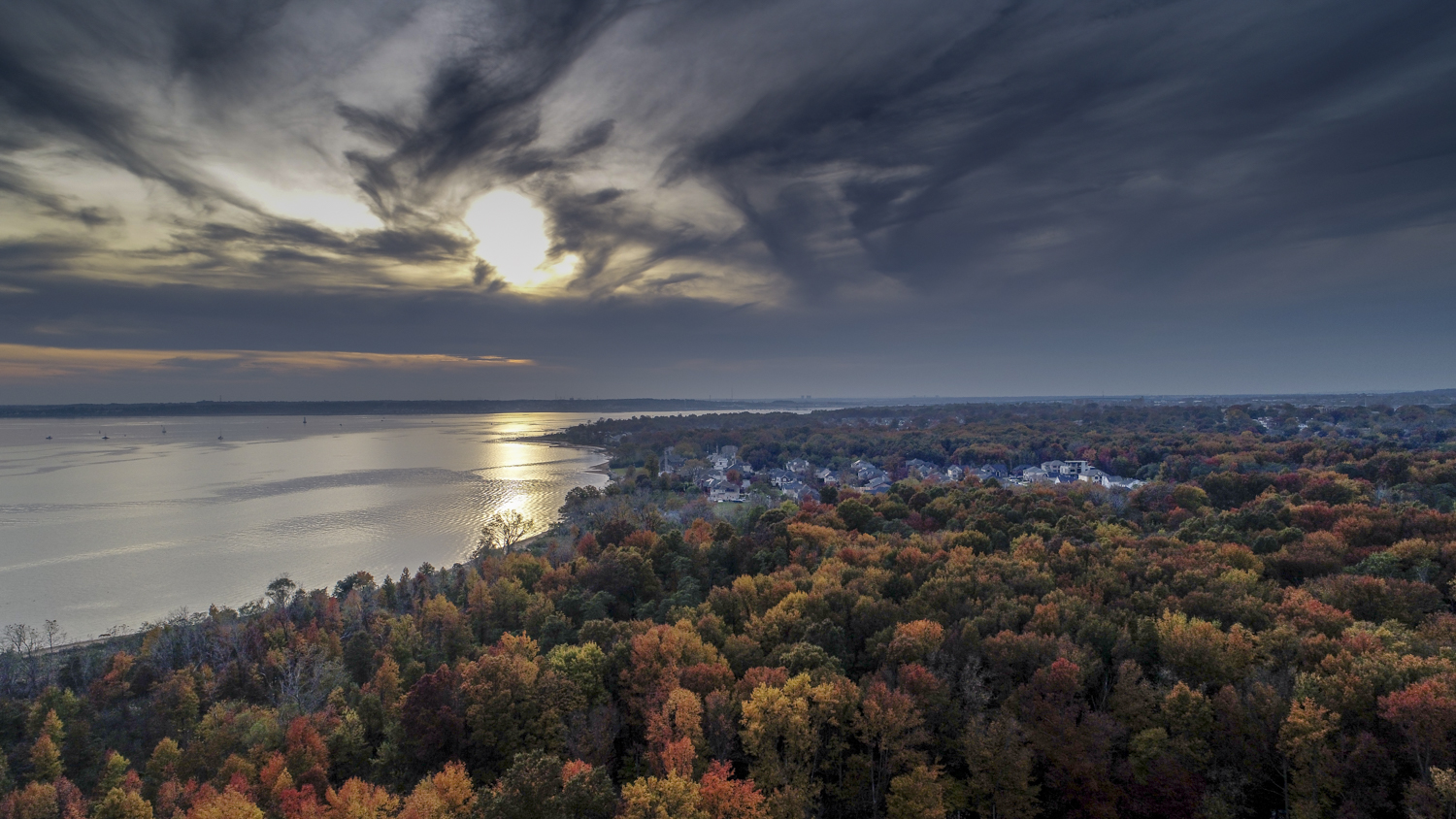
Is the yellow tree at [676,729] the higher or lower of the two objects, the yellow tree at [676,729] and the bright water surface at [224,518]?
the higher

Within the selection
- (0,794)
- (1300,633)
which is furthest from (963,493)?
(0,794)

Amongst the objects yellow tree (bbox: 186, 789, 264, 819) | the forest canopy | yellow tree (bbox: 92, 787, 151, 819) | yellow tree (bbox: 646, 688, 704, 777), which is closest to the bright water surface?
the forest canopy

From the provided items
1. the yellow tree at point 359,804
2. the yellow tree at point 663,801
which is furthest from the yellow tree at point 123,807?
the yellow tree at point 663,801

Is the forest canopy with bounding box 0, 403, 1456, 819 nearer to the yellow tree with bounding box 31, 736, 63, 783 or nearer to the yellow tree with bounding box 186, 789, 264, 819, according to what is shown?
the yellow tree with bounding box 31, 736, 63, 783

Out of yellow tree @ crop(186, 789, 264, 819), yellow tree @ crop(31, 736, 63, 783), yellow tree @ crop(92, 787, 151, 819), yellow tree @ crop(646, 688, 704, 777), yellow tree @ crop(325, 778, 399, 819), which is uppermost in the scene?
yellow tree @ crop(646, 688, 704, 777)

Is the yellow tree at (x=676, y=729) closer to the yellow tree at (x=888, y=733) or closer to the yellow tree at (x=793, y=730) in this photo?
→ the yellow tree at (x=793, y=730)

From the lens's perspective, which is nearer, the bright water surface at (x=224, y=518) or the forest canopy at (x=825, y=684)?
the forest canopy at (x=825, y=684)

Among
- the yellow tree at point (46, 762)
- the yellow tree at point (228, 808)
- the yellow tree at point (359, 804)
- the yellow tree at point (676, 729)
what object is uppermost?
the yellow tree at point (676, 729)
